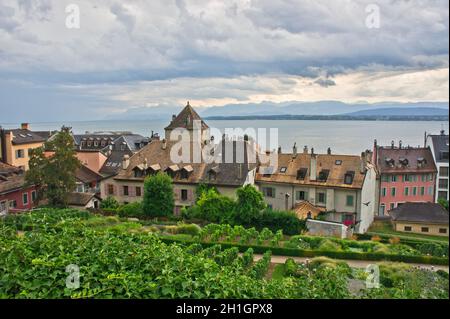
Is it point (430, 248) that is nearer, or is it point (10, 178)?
point (430, 248)

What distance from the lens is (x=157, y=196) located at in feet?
63.7

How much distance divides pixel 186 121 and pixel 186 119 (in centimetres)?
16

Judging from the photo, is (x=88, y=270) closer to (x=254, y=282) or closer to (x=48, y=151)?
(x=254, y=282)

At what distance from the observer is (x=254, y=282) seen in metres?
4.27

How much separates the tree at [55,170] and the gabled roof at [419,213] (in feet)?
54.0

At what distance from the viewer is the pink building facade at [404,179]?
24.3 m

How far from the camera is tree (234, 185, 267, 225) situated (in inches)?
699

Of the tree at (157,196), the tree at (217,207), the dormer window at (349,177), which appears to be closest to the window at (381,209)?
the dormer window at (349,177)

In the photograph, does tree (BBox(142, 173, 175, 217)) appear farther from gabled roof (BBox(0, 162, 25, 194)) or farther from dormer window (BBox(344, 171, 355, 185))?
dormer window (BBox(344, 171, 355, 185))

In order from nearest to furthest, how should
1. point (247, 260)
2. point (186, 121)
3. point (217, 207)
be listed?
1. point (247, 260)
2. point (217, 207)
3. point (186, 121)

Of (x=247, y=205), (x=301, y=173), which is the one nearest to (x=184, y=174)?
(x=247, y=205)

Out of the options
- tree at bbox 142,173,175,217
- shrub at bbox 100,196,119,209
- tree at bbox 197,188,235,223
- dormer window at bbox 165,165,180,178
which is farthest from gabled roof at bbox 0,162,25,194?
tree at bbox 197,188,235,223

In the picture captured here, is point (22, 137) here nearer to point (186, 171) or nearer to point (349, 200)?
point (186, 171)
